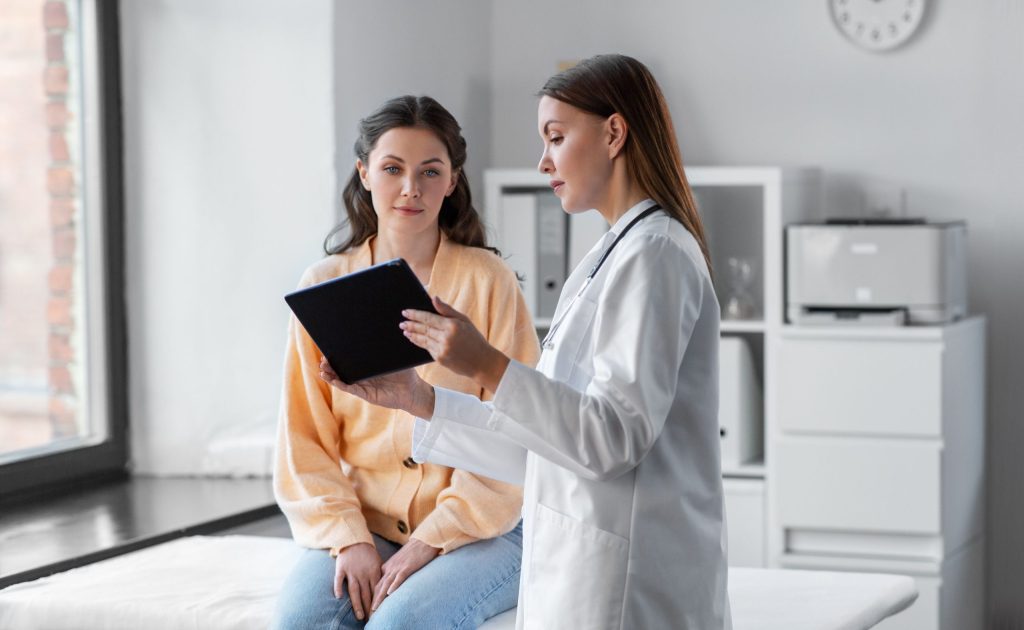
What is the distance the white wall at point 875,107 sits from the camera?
3.67 meters

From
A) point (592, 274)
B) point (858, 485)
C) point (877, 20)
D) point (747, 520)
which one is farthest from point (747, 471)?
point (592, 274)

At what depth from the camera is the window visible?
303 centimetres

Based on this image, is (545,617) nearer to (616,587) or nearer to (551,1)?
(616,587)

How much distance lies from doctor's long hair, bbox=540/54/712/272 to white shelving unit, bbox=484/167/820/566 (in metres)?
1.71

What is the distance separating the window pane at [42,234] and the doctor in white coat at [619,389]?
5.88 feet

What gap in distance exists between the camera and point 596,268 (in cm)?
158

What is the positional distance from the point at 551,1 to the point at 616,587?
9.48 feet

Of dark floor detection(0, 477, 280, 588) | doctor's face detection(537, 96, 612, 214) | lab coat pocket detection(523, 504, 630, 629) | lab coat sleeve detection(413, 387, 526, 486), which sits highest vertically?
doctor's face detection(537, 96, 612, 214)

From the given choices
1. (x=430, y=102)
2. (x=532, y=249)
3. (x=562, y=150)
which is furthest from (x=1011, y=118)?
(x=562, y=150)

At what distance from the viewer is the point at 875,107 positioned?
149 inches

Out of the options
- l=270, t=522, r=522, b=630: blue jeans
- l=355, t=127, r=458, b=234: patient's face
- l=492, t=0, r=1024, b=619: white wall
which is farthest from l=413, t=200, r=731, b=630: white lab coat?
l=492, t=0, r=1024, b=619: white wall

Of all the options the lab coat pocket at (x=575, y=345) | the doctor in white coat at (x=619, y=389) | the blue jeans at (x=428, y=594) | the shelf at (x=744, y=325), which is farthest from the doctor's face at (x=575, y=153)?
the shelf at (x=744, y=325)

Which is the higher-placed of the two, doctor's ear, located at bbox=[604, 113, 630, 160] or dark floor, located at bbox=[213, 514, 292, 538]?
doctor's ear, located at bbox=[604, 113, 630, 160]

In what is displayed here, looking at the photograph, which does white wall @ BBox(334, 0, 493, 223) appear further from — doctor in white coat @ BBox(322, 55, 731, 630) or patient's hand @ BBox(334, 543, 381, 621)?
doctor in white coat @ BBox(322, 55, 731, 630)
